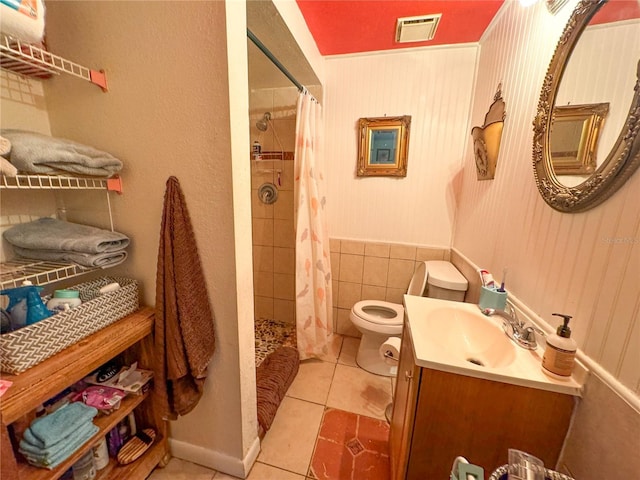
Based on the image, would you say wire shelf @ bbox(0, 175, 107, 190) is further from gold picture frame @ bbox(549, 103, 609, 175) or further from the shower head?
gold picture frame @ bbox(549, 103, 609, 175)

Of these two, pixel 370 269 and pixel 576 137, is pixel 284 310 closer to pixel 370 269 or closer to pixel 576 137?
pixel 370 269

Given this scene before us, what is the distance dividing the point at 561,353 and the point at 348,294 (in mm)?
1539

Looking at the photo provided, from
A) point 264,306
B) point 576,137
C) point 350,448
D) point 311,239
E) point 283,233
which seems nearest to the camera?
point 576,137

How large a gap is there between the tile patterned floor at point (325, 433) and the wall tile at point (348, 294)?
0.51 metres

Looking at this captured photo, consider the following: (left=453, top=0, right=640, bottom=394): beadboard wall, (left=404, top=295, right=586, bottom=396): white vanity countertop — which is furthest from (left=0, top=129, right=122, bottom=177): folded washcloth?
(left=453, top=0, right=640, bottom=394): beadboard wall

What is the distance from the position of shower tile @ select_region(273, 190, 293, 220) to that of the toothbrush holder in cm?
150

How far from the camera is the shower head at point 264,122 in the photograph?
199 cm

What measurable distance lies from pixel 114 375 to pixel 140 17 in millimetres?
1289

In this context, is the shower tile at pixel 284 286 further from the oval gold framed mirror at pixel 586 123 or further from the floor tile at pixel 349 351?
the oval gold framed mirror at pixel 586 123

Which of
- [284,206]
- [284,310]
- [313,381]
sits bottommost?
[313,381]

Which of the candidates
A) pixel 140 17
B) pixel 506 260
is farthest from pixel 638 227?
pixel 140 17

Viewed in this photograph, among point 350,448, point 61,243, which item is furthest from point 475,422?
point 61,243

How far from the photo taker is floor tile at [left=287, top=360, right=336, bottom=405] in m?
1.56

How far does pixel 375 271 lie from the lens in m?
2.04
